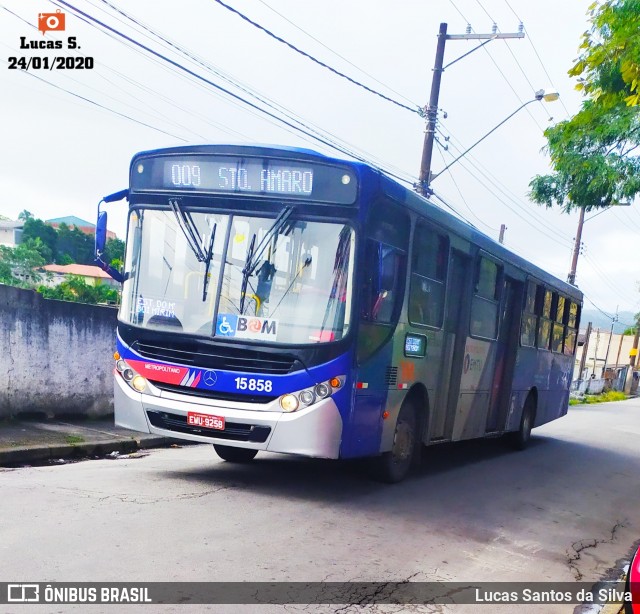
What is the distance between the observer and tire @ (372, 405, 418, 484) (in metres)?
9.07

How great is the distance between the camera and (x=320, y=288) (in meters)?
7.61

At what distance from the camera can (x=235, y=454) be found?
9711mm

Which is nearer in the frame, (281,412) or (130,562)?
(130,562)

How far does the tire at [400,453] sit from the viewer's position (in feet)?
29.8

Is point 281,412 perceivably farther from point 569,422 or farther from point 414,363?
point 569,422

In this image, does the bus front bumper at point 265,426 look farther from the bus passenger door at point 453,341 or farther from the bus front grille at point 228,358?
the bus passenger door at point 453,341

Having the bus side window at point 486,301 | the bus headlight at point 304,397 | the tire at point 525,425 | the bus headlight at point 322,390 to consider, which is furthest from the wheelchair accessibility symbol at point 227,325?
the tire at point 525,425

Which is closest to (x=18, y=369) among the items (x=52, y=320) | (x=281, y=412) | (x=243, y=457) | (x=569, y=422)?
(x=52, y=320)

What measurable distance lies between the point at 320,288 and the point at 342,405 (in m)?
1.09

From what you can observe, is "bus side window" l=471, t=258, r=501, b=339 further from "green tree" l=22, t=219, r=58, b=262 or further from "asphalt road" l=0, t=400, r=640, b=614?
"green tree" l=22, t=219, r=58, b=262

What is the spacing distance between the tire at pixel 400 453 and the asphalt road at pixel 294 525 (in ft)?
0.47

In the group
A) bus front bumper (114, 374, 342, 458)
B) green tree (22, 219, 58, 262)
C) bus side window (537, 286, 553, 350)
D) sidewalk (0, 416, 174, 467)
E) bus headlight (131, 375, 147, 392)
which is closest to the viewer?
bus front bumper (114, 374, 342, 458)

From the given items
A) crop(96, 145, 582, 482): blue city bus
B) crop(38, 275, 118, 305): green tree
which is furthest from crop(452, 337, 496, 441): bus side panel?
crop(38, 275, 118, 305): green tree

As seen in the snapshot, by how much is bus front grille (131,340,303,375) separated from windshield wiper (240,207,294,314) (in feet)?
1.36
